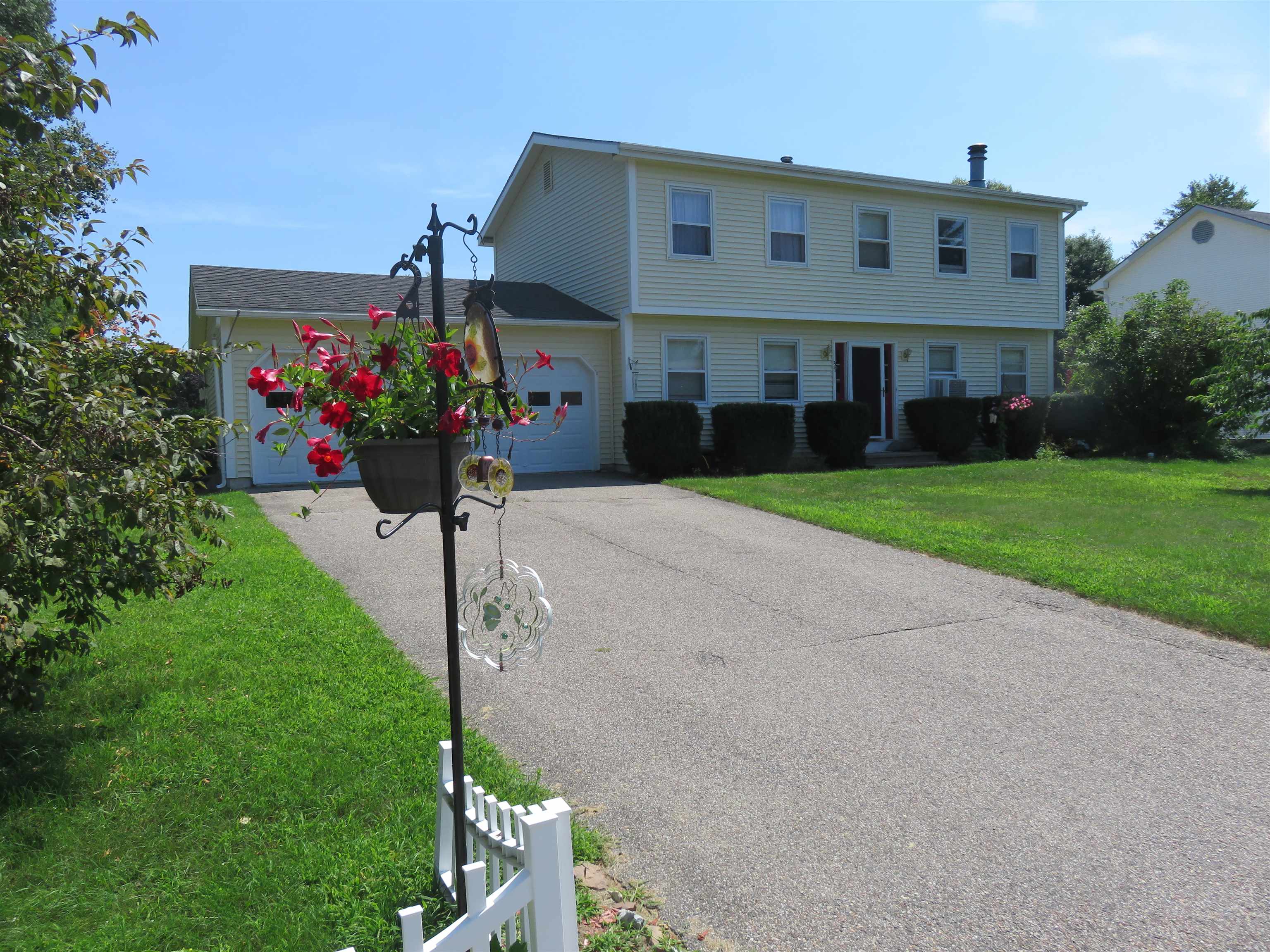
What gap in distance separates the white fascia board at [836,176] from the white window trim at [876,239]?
0.42m

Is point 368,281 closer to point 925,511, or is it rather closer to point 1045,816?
point 925,511

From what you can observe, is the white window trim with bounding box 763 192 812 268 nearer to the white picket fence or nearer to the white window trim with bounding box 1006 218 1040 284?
the white window trim with bounding box 1006 218 1040 284

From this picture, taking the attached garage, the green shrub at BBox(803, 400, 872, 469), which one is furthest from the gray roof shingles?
the green shrub at BBox(803, 400, 872, 469)

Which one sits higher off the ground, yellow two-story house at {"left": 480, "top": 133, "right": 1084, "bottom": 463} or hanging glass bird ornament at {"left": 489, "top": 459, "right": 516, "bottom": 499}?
yellow two-story house at {"left": 480, "top": 133, "right": 1084, "bottom": 463}

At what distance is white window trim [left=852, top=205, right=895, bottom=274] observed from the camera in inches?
712

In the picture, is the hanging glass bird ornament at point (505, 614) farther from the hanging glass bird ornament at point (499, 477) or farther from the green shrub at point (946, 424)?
the green shrub at point (946, 424)

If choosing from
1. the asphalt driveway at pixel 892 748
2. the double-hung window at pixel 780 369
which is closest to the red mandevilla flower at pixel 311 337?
the asphalt driveway at pixel 892 748

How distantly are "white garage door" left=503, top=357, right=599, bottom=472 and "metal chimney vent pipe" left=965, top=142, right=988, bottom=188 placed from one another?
11562mm

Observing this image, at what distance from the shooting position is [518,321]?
15367 millimetres

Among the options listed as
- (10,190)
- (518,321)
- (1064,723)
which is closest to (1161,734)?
(1064,723)

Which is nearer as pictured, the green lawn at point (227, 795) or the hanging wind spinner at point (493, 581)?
the hanging wind spinner at point (493, 581)

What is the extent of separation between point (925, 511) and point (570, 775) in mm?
7930

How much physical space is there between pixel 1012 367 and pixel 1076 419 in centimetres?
195

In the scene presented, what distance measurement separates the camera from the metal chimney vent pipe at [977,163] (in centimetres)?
2164
